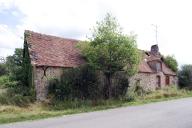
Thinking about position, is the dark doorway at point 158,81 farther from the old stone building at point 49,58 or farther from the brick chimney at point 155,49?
the brick chimney at point 155,49

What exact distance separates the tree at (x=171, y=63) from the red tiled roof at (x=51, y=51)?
744 inches

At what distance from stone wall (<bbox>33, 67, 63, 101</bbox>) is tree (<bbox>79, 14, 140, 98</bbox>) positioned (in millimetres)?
3691

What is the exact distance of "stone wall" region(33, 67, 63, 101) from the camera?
26.6 m

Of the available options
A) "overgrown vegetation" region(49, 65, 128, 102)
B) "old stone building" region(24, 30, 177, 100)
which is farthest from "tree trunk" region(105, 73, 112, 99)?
"old stone building" region(24, 30, 177, 100)

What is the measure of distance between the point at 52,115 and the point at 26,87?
384 inches

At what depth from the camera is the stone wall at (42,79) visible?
2661cm

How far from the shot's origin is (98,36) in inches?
1139

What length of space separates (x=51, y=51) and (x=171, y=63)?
22860mm

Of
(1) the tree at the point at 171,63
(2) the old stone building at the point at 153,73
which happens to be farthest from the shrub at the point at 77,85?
(1) the tree at the point at 171,63

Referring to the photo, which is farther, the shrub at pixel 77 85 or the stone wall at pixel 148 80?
the stone wall at pixel 148 80

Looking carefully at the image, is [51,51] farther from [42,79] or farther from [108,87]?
[108,87]

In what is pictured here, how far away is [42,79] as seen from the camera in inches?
1059

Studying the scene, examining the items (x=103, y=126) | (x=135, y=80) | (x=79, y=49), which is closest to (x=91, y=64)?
(x=79, y=49)

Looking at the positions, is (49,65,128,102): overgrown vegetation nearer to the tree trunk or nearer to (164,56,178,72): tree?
the tree trunk
